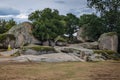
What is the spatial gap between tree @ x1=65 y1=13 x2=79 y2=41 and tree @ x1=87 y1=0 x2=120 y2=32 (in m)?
11.5

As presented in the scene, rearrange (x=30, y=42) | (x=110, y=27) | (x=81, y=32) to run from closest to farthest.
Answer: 1. (x=30, y=42)
2. (x=110, y=27)
3. (x=81, y=32)

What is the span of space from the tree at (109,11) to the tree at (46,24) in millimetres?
7274

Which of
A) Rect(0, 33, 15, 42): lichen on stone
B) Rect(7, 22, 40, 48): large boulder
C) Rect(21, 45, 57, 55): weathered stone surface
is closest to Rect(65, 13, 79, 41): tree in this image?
Rect(7, 22, 40, 48): large boulder

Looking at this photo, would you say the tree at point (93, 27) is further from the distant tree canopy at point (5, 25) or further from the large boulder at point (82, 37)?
the distant tree canopy at point (5, 25)

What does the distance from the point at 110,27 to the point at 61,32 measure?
8.60m

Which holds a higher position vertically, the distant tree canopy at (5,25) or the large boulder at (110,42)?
the distant tree canopy at (5,25)

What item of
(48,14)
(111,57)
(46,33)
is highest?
(48,14)

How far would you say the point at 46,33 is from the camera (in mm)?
44000

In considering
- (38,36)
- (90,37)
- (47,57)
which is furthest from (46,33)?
(47,57)

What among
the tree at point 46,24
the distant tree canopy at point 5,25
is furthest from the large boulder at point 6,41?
the distant tree canopy at point 5,25

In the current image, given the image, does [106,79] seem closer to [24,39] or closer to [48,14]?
[24,39]

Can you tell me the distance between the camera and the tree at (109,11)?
152ft

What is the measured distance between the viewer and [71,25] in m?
59.8

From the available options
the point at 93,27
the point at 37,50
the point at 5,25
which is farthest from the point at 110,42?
the point at 5,25
